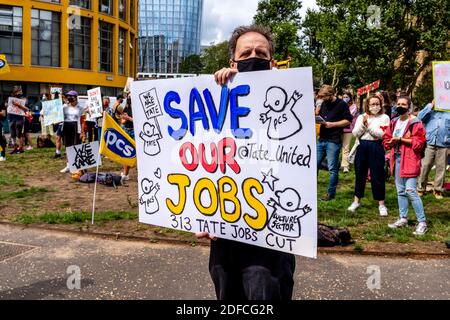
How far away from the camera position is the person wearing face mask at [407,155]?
604 centimetres

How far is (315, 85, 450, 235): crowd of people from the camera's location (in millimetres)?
6094

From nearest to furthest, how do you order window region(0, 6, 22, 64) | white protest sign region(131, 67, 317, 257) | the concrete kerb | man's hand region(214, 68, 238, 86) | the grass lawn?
white protest sign region(131, 67, 317, 257), man's hand region(214, 68, 238, 86), the concrete kerb, the grass lawn, window region(0, 6, 22, 64)

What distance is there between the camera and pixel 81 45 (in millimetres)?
39812

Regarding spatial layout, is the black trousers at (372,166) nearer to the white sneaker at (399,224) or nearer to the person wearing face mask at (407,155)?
the person wearing face mask at (407,155)

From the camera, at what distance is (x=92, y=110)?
14883 mm

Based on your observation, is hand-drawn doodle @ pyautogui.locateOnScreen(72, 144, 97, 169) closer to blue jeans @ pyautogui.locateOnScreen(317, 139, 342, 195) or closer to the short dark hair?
blue jeans @ pyautogui.locateOnScreen(317, 139, 342, 195)

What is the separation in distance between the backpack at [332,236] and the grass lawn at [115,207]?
182 millimetres

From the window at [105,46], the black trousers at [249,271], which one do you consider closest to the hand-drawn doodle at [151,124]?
the black trousers at [249,271]

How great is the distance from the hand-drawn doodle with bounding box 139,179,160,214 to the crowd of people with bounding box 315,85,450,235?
4.33m

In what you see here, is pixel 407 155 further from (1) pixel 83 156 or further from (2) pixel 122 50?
(2) pixel 122 50

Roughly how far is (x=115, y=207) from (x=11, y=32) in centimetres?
3311

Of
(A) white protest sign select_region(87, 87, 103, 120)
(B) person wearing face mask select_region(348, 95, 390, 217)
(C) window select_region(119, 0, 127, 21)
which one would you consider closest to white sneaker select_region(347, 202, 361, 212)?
(B) person wearing face mask select_region(348, 95, 390, 217)

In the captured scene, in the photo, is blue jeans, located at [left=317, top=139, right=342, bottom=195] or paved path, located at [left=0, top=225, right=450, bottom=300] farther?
blue jeans, located at [left=317, top=139, right=342, bottom=195]

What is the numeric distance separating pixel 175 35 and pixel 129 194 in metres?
120
